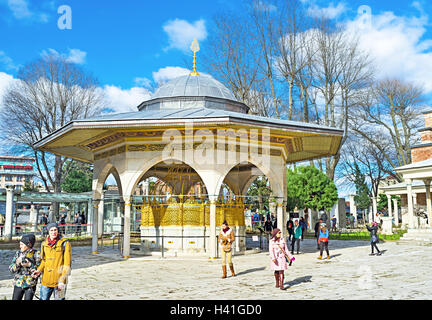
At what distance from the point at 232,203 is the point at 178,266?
13.0 feet

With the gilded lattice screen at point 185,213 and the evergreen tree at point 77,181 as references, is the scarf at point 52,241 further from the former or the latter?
the evergreen tree at point 77,181

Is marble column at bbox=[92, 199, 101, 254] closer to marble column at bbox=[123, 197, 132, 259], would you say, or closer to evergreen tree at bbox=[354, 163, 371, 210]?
marble column at bbox=[123, 197, 132, 259]

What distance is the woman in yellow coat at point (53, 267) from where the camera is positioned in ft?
16.2

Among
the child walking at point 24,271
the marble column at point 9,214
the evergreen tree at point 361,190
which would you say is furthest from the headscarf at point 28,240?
the evergreen tree at point 361,190

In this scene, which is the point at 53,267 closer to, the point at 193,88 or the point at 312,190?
the point at 193,88

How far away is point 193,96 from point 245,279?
854cm

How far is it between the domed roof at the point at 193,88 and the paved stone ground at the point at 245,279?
6.65 metres

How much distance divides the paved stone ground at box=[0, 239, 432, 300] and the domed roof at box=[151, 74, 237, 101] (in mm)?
6647

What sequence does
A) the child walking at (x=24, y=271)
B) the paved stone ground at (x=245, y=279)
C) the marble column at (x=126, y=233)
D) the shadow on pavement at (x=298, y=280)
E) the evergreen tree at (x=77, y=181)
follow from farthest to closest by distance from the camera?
the evergreen tree at (x=77, y=181), the marble column at (x=126, y=233), the shadow on pavement at (x=298, y=280), the paved stone ground at (x=245, y=279), the child walking at (x=24, y=271)

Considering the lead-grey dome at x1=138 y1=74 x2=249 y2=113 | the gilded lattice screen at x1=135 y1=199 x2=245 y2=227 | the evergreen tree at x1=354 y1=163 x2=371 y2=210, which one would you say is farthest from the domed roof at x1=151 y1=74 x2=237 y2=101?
the evergreen tree at x1=354 y1=163 x2=371 y2=210

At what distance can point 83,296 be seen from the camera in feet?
22.7

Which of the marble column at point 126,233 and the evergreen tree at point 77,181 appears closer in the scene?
the marble column at point 126,233

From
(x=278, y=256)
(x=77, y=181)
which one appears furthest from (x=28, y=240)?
(x=77, y=181)
